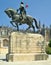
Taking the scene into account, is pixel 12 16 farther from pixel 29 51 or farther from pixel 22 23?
pixel 29 51

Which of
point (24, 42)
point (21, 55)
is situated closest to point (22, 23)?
point (24, 42)

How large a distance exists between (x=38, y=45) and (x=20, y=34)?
227cm

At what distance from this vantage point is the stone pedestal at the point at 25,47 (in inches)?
805

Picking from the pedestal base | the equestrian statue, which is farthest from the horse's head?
the pedestal base

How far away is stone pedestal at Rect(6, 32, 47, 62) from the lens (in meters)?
20.5

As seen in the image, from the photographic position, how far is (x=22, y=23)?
2195 centimetres

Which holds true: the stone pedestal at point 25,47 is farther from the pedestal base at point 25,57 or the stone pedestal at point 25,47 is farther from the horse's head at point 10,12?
the horse's head at point 10,12

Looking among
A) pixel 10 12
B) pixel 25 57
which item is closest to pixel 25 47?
pixel 25 57

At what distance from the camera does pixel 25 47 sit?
21078 millimetres

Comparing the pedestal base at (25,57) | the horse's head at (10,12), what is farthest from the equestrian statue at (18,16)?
the pedestal base at (25,57)

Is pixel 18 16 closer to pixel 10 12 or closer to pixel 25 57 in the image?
pixel 10 12

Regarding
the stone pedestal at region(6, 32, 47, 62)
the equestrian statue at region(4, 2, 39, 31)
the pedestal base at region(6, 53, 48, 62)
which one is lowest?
the pedestal base at region(6, 53, 48, 62)

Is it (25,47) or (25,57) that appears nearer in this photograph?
(25,57)

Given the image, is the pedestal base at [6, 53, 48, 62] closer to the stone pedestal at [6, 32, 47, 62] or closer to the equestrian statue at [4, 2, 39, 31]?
the stone pedestal at [6, 32, 47, 62]
